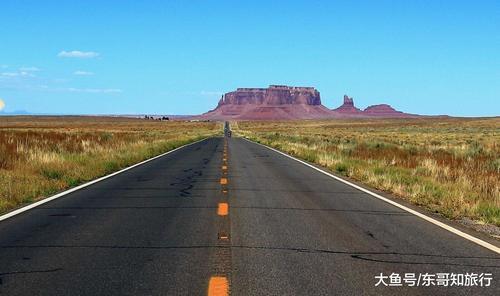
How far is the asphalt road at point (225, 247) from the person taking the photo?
18.5ft

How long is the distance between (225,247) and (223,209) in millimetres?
3390

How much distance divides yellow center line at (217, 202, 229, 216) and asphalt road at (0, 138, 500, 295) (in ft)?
0.14

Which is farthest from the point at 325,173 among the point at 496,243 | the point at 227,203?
the point at 496,243

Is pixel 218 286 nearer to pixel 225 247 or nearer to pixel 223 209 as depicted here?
pixel 225 247

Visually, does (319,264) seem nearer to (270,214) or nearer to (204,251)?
(204,251)

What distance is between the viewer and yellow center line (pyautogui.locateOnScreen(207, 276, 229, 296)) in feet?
17.5

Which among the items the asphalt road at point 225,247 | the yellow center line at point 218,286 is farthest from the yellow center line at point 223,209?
the yellow center line at point 218,286

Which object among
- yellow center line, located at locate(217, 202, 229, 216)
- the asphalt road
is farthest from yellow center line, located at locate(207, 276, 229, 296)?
yellow center line, located at locate(217, 202, 229, 216)

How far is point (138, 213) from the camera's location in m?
10.2

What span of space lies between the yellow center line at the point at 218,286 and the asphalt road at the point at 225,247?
68 millimetres

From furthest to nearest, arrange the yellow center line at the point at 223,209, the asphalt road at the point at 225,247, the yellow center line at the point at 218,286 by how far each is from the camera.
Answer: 1. the yellow center line at the point at 223,209
2. the asphalt road at the point at 225,247
3. the yellow center line at the point at 218,286

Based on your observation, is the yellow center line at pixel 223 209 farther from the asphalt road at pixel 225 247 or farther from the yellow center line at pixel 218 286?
the yellow center line at pixel 218 286

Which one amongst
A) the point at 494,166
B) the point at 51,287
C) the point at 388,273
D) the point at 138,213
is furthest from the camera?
the point at 494,166

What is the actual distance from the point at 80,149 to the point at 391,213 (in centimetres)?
2193
